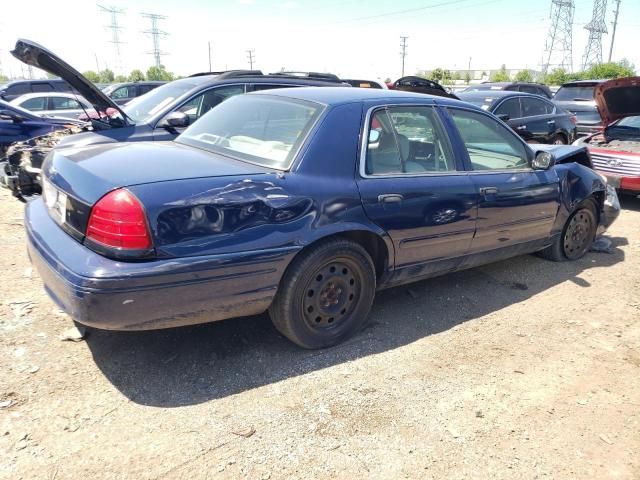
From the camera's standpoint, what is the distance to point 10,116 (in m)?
8.46

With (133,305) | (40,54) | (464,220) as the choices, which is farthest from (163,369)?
(40,54)

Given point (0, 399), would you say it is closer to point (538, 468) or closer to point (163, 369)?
point (163, 369)

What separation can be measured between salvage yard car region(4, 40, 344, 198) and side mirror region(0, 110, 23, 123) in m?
2.70

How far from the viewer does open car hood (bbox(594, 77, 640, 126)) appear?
772 cm

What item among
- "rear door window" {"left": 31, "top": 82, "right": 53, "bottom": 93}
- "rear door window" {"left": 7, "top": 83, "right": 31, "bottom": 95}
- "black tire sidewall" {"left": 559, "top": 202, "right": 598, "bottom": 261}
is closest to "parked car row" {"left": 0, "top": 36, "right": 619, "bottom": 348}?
"black tire sidewall" {"left": 559, "top": 202, "right": 598, "bottom": 261}

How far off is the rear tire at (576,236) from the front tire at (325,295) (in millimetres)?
2529

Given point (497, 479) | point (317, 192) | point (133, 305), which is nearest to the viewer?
point (497, 479)

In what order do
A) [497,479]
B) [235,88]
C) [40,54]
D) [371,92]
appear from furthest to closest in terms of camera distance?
1. [235,88]
2. [40,54]
3. [371,92]
4. [497,479]

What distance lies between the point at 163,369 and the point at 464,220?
7.50ft

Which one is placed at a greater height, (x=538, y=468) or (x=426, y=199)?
(x=426, y=199)

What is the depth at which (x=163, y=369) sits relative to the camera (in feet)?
9.86

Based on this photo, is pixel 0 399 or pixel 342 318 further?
pixel 342 318

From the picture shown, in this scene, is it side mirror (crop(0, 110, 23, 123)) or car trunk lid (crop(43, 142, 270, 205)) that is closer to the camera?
car trunk lid (crop(43, 142, 270, 205))

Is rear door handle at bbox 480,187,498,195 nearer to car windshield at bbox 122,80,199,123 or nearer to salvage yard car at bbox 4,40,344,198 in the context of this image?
salvage yard car at bbox 4,40,344,198
